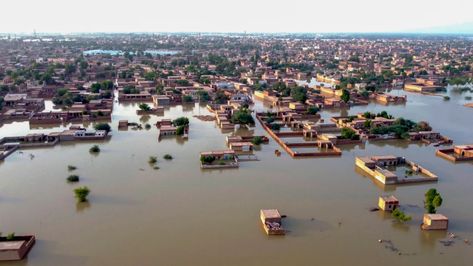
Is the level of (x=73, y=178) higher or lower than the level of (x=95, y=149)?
lower

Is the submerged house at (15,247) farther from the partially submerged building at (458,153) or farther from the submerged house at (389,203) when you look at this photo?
the partially submerged building at (458,153)

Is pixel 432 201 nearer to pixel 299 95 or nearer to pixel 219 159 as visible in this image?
pixel 219 159

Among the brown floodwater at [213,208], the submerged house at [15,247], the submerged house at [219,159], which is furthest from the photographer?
the submerged house at [219,159]

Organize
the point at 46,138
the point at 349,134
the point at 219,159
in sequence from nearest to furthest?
the point at 219,159
the point at 46,138
the point at 349,134

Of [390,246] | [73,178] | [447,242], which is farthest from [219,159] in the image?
[447,242]

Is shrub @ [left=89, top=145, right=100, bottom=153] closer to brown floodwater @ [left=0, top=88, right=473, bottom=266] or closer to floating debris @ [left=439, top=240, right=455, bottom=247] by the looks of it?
brown floodwater @ [left=0, top=88, right=473, bottom=266]

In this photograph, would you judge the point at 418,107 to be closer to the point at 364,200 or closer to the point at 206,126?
the point at 206,126

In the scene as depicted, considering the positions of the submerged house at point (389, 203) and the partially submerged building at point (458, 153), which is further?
the partially submerged building at point (458, 153)

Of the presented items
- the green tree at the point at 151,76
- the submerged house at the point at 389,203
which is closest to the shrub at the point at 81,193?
the submerged house at the point at 389,203

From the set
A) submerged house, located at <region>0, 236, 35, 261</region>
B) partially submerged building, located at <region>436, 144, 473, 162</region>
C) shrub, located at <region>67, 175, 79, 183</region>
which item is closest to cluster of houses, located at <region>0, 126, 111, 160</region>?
shrub, located at <region>67, 175, 79, 183</region>
